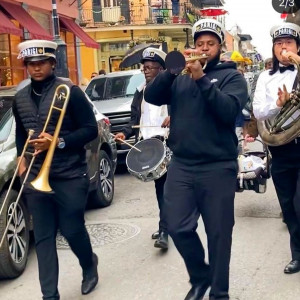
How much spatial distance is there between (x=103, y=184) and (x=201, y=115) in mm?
4467

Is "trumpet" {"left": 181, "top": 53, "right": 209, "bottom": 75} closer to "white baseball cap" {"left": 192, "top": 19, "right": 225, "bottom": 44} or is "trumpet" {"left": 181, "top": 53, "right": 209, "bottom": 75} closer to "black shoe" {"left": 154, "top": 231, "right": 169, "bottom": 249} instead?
"white baseball cap" {"left": 192, "top": 19, "right": 225, "bottom": 44}

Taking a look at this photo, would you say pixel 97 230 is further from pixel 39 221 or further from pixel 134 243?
pixel 39 221

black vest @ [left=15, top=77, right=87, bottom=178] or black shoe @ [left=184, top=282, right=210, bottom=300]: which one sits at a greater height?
black vest @ [left=15, top=77, right=87, bottom=178]

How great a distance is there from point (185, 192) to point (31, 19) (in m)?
15.9

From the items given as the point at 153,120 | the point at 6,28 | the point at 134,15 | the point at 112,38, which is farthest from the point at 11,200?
the point at 134,15

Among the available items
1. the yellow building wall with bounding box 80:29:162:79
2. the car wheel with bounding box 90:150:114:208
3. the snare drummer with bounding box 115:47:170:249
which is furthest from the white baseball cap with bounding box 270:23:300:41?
the yellow building wall with bounding box 80:29:162:79

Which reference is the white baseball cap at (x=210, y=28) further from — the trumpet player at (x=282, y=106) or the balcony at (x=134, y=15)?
the balcony at (x=134, y=15)

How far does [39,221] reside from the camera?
15.4ft

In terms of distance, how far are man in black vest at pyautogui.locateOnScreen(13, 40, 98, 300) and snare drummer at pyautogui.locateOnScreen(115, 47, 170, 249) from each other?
51.2 inches

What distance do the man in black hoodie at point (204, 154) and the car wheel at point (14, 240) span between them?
5.71ft

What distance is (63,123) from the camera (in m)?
4.78

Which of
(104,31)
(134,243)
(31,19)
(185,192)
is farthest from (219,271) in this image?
(104,31)

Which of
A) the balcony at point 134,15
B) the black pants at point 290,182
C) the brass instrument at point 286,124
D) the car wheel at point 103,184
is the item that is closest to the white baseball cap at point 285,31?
the brass instrument at point 286,124

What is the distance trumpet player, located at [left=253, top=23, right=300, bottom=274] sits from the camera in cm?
496
